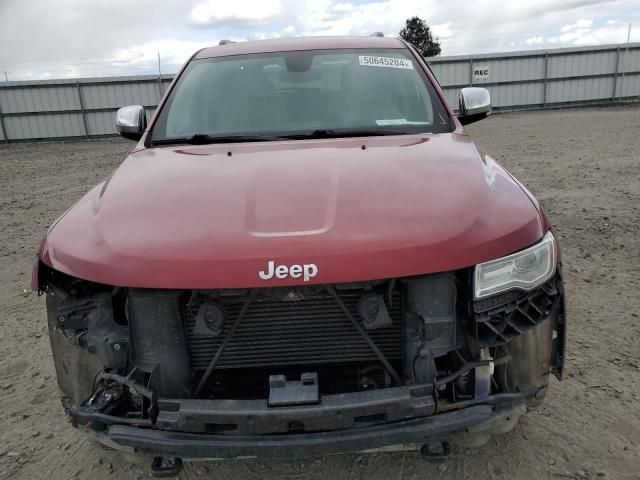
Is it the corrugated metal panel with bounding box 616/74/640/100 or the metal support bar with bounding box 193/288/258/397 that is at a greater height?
the metal support bar with bounding box 193/288/258/397

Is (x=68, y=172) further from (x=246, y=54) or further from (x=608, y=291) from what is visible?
(x=608, y=291)

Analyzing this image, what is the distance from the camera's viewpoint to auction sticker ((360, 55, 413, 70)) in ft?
10.4

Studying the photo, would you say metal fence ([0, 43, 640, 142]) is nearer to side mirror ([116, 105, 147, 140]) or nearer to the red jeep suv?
side mirror ([116, 105, 147, 140])

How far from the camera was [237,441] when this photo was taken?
5.41 feet

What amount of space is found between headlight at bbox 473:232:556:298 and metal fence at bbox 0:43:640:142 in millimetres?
17980

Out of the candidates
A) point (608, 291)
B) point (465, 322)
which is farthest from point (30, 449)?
point (608, 291)

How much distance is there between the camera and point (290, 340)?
1.90 meters

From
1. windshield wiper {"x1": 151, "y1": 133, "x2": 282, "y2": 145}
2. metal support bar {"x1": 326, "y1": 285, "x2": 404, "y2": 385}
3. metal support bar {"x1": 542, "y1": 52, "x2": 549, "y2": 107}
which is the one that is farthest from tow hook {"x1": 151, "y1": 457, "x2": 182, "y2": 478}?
metal support bar {"x1": 542, "y1": 52, "x2": 549, "y2": 107}

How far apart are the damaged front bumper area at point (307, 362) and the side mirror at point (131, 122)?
1466 mm

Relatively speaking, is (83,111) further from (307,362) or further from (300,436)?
(300,436)

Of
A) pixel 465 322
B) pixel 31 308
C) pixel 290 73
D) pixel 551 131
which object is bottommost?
pixel 551 131

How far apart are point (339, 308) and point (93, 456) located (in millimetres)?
1416

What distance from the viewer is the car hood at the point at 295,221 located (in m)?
1.66

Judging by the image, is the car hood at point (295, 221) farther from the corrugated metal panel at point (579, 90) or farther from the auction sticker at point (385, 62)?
the corrugated metal panel at point (579, 90)
